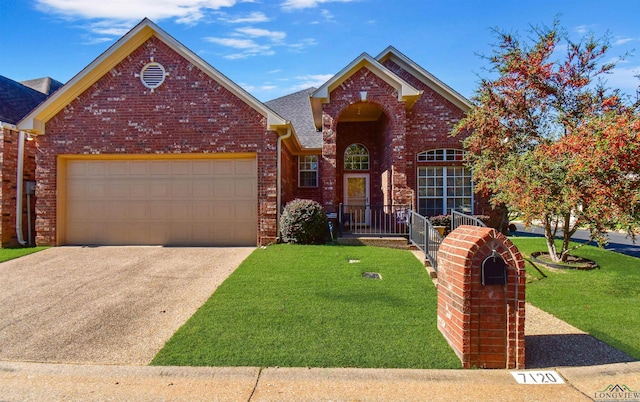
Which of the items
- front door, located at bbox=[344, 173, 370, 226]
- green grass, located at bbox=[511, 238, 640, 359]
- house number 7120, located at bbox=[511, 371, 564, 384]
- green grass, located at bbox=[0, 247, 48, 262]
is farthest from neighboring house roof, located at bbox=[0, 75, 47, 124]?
green grass, located at bbox=[511, 238, 640, 359]

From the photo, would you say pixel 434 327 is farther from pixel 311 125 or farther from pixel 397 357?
pixel 311 125

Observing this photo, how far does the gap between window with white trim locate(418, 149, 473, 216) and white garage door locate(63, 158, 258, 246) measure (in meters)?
6.29

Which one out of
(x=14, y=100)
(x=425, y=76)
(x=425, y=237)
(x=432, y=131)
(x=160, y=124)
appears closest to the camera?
(x=425, y=237)

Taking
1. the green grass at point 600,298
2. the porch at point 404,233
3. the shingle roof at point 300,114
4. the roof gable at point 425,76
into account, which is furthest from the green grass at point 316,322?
the shingle roof at point 300,114

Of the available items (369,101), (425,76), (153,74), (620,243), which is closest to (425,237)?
(369,101)

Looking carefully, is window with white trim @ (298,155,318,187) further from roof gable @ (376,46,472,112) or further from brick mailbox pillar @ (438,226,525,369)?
brick mailbox pillar @ (438,226,525,369)

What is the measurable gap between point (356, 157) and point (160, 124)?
757 centimetres

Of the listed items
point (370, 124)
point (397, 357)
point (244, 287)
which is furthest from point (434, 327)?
point (370, 124)

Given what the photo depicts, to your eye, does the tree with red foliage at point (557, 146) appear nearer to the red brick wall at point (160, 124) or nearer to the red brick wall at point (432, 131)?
the red brick wall at point (432, 131)

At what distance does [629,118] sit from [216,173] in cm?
1043

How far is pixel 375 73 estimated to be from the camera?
11.5 metres

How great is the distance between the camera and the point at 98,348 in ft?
13.5

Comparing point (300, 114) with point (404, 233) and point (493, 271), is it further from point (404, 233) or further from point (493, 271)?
point (493, 271)

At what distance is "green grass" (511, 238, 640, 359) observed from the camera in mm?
4590
